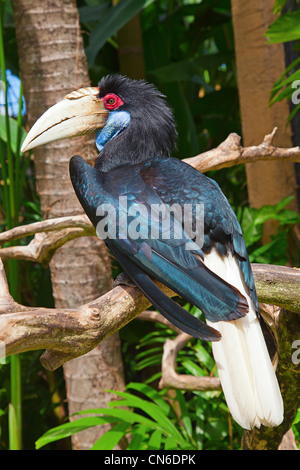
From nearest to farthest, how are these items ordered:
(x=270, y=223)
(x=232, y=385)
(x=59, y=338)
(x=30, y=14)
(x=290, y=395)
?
(x=59, y=338)
(x=232, y=385)
(x=290, y=395)
(x=30, y=14)
(x=270, y=223)

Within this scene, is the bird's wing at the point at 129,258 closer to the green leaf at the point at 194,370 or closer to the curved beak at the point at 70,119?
the curved beak at the point at 70,119

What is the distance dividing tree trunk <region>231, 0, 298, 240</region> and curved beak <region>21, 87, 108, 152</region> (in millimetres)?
1148

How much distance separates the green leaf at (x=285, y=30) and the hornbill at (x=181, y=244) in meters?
0.45

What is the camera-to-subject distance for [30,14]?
224 cm

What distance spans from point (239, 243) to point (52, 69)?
3.91ft

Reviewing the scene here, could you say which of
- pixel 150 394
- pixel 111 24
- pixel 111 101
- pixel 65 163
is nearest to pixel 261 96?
pixel 111 24

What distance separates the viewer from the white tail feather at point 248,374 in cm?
126

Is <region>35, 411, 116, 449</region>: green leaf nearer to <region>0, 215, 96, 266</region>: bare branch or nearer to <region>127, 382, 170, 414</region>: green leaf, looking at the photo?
<region>127, 382, 170, 414</region>: green leaf

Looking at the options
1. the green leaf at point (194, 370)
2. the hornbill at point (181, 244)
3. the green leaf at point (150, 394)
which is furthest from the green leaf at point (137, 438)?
the hornbill at point (181, 244)

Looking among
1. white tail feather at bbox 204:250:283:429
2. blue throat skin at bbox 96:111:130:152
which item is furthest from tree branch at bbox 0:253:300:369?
blue throat skin at bbox 96:111:130:152

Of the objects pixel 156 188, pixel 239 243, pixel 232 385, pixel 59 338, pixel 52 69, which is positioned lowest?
pixel 232 385

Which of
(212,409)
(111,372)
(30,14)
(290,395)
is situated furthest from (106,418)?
(30,14)

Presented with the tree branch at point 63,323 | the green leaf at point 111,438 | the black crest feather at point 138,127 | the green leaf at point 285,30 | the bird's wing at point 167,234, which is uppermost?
the green leaf at point 285,30

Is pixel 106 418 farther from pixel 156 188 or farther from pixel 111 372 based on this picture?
pixel 156 188
